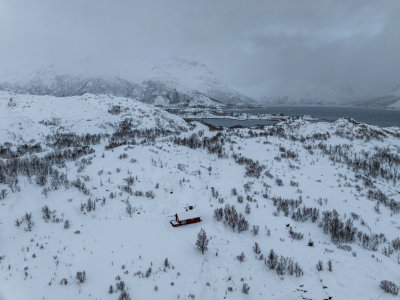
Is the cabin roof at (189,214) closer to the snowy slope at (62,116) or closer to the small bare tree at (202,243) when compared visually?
the small bare tree at (202,243)

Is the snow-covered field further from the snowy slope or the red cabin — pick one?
the snowy slope

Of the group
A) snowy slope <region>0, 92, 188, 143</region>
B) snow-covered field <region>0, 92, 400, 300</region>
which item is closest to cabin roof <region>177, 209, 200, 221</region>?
snow-covered field <region>0, 92, 400, 300</region>

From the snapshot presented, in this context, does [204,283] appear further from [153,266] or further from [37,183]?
[37,183]

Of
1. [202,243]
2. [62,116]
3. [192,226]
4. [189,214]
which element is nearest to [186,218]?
[189,214]

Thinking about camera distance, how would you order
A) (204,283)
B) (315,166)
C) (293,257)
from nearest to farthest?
(204,283), (293,257), (315,166)

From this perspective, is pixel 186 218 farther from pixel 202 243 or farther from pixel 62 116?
pixel 62 116

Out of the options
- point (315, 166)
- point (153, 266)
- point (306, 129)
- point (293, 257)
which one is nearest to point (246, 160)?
point (315, 166)
